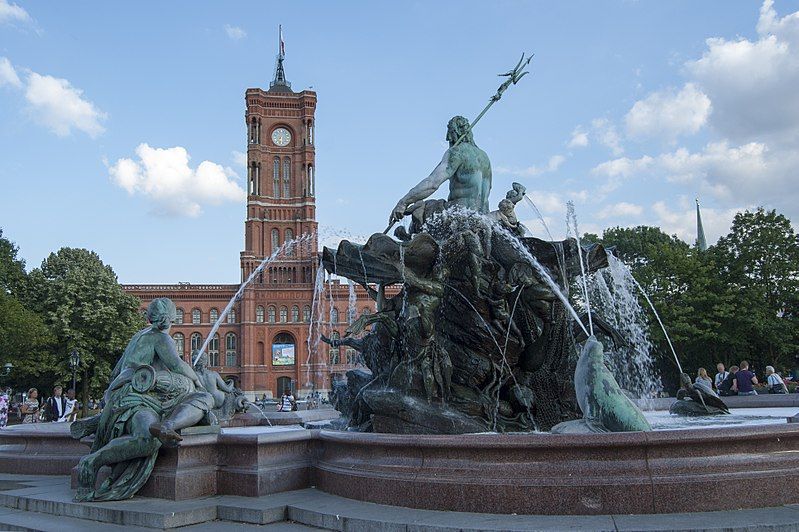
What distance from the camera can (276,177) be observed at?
87062 millimetres

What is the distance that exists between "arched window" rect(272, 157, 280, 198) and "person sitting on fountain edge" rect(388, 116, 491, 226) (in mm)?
79313

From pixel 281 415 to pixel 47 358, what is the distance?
1196 inches

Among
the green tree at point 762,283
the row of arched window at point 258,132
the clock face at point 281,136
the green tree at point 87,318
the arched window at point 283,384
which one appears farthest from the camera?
the clock face at point 281,136

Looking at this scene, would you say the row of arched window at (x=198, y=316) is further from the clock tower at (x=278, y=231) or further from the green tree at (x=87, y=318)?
the green tree at (x=87, y=318)

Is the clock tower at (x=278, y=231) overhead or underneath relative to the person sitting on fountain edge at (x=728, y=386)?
overhead

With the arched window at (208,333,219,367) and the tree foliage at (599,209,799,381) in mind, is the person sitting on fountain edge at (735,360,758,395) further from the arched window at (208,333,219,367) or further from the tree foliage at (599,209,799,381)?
the arched window at (208,333,219,367)

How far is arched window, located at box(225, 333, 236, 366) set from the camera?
77.6 m

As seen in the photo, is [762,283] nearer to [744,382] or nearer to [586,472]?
[744,382]

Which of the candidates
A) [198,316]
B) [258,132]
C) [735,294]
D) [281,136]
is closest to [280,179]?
[281,136]

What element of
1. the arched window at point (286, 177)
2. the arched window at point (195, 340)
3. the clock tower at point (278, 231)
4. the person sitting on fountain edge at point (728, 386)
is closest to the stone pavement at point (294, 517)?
the person sitting on fountain edge at point (728, 386)

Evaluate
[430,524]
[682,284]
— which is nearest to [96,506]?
[430,524]

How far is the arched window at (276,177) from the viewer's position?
8656 centimetres

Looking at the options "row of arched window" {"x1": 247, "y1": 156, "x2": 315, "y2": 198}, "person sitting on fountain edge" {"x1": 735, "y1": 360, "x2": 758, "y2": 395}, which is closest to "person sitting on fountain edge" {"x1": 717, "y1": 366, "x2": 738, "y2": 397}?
"person sitting on fountain edge" {"x1": 735, "y1": 360, "x2": 758, "y2": 395}

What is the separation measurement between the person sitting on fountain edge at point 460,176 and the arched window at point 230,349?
237 feet
